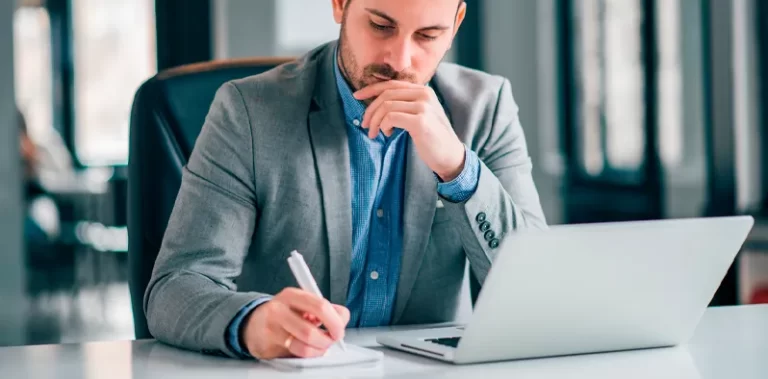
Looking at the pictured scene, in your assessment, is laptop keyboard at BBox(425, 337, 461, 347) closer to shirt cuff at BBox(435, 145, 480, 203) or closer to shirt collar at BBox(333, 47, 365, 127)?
shirt cuff at BBox(435, 145, 480, 203)

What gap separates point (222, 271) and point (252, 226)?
13 cm

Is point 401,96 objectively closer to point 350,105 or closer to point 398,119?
point 398,119

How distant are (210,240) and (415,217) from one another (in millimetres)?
330

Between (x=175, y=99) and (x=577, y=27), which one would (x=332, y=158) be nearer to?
(x=175, y=99)

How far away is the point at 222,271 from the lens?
53.3 inches

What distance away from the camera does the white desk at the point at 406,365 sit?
1013 mm

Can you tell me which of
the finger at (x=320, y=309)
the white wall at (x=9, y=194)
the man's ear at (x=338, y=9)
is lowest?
the white wall at (x=9, y=194)

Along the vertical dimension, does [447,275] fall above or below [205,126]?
below

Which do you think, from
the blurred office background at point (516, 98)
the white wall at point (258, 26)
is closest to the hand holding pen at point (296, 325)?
the blurred office background at point (516, 98)

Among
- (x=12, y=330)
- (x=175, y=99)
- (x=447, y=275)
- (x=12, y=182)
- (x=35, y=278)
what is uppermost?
(x=175, y=99)

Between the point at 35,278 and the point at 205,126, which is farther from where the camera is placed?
the point at 35,278

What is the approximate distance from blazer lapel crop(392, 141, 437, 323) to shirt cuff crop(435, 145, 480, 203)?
140mm

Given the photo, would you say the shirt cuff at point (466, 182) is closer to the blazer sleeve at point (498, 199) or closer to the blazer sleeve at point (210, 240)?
the blazer sleeve at point (498, 199)

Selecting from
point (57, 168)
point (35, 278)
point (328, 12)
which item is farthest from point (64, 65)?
point (328, 12)
